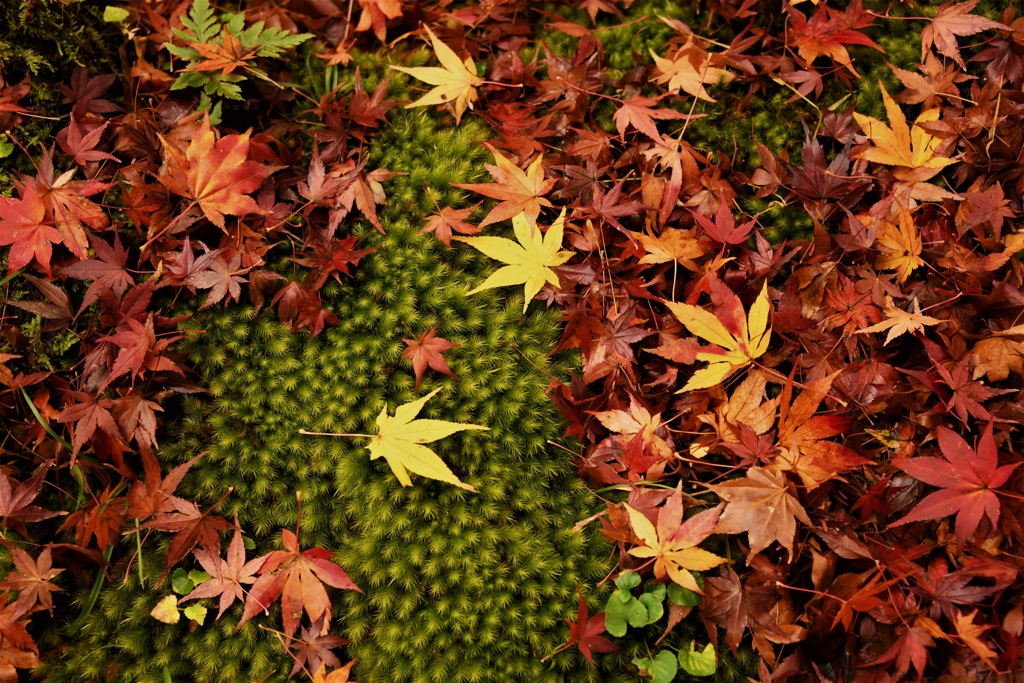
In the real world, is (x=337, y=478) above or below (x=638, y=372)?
below

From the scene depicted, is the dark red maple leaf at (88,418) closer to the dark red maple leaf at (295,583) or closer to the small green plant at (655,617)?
the dark red maple leaf at (295,583)

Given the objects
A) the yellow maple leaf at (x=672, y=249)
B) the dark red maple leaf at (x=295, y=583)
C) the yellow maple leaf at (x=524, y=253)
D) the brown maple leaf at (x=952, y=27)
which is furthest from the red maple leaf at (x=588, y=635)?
the brown maple leaf at (x=952, y=27)

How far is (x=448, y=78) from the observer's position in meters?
2.16

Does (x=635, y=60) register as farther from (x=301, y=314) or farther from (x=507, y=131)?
(x=301, y=314)

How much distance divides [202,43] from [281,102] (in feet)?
0.99

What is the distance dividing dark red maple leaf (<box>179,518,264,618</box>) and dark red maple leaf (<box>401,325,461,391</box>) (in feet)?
2.29

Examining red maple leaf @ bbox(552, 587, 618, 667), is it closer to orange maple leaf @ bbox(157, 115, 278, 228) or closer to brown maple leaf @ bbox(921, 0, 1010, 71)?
orange maple leaf @ bbox(157, 115, 278, 228)

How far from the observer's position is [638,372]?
1931 millimetres

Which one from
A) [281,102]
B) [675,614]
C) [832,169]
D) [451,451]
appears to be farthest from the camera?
[281,102]

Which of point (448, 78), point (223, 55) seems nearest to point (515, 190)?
point (448, 78)

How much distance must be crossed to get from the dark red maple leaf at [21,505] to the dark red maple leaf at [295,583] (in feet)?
2.04

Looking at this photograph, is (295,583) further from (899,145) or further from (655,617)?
(899,145)

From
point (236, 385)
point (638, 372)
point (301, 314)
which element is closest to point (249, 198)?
point (301, 314)

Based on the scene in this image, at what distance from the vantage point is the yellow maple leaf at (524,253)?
190 cm
